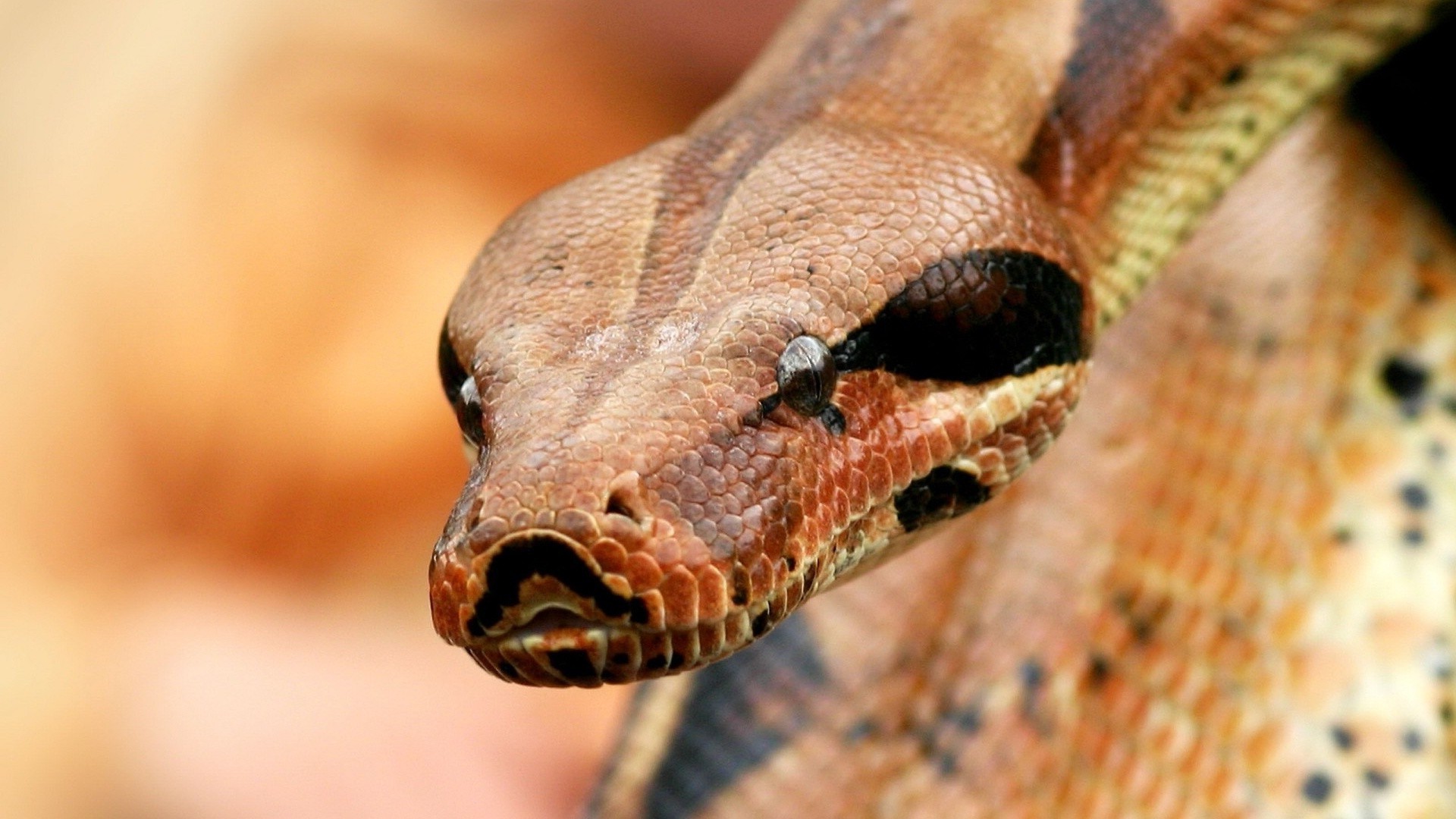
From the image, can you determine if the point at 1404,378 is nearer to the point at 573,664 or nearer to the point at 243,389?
the point at 573,664

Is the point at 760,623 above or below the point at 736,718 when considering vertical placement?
above

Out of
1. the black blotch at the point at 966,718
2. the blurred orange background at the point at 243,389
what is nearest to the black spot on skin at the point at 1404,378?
the black blotch at the point at 966,718

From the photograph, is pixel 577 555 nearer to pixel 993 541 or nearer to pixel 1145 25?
pixel 1145 25

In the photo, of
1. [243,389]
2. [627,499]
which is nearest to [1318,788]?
[627,499]

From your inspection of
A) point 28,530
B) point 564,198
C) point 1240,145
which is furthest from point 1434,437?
point 28,530

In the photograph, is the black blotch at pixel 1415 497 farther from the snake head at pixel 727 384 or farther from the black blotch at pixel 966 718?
the snake head at pixel 727 384

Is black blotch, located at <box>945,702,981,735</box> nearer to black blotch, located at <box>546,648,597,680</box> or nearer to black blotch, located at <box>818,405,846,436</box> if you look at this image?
black blotch, located at <box>818,405,846,436</box>

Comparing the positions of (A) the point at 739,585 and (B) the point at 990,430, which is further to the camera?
(B) the point at 990,430
